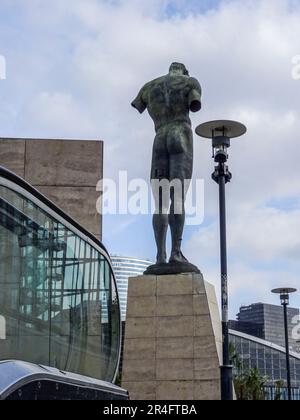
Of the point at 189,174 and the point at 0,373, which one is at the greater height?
the point at 189,174

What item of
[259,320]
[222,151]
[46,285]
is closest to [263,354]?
[259,320]

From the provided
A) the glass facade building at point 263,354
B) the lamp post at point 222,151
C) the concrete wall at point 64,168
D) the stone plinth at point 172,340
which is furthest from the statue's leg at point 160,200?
the glass facade building at point 263,354

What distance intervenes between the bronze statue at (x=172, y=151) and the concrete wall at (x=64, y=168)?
1491 millimetres

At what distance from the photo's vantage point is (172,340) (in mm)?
14539

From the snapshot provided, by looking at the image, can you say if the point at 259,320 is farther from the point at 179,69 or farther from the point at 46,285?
the point at 46,285

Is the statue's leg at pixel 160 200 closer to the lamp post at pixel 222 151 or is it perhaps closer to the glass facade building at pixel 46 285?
the lamp post at pixel 222 151

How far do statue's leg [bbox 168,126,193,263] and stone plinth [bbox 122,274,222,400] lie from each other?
810mm

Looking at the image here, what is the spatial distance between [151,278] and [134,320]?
893 millimetres

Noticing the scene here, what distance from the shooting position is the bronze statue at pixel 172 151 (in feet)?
50.5

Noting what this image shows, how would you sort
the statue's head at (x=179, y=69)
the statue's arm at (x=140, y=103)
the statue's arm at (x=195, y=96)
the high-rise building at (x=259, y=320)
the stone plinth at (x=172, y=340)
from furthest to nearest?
1. the high-rise building at (x=259, y=320)
2. the statue's arm at (x=140, y=103)
3. the statue's head at (x=179, y=69)
4. the statue's arm at (x=195, y=96)
5. the stone plinth at (x=172, y=340)

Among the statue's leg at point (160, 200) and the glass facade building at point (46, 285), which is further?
the statue's leg at point (160, 200)

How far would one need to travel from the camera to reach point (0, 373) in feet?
15.7
